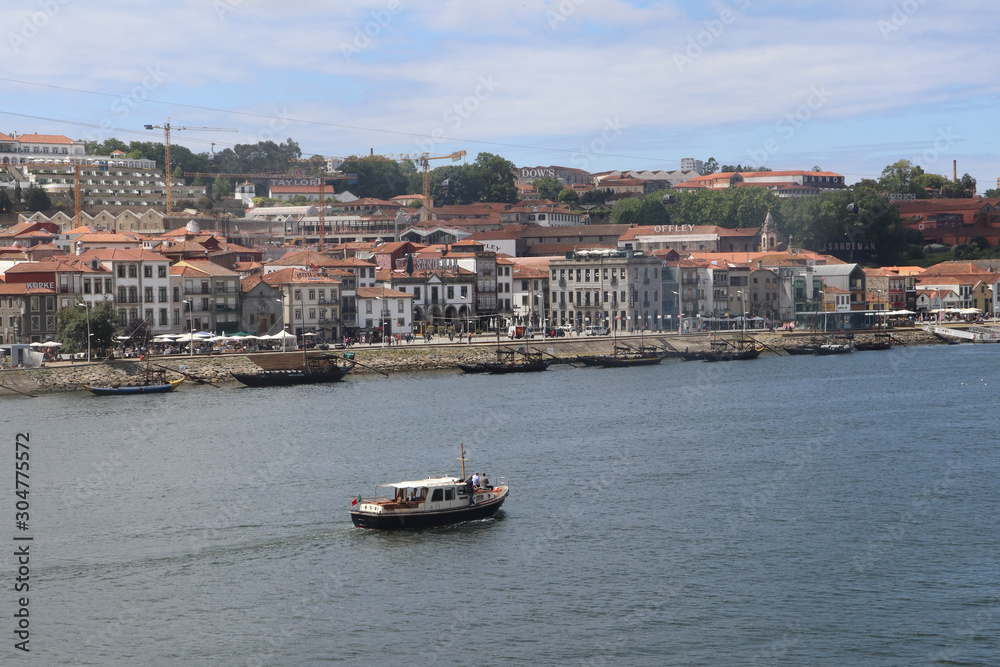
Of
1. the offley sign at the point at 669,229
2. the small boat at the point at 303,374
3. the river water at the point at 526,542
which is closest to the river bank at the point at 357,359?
the small boat at the point at 303,374

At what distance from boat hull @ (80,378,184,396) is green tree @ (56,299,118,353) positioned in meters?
6.18

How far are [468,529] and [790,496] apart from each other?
458 inches

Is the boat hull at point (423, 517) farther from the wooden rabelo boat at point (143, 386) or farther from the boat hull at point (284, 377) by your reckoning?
the boat hull at point (284, 377)

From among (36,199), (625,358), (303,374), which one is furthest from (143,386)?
(36,199)

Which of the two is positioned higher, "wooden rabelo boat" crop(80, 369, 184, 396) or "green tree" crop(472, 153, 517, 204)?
"green tree" crop(472, 153, 517, 204)

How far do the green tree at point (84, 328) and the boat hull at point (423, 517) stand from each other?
162 feet

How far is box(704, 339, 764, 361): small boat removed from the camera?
101 m

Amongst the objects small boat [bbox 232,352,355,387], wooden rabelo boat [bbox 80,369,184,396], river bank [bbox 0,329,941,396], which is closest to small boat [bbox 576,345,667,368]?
river bank [bbox 0,329,941,396]

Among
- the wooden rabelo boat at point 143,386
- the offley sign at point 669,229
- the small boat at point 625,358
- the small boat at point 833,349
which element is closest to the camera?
the wooden rabelo boat at point 143,386

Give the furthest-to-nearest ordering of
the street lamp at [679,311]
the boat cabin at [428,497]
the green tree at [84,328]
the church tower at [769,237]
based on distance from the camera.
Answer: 1. the church tower at [769,237]
2. the street lamp at [679,311]
3. the green tree at [84,328]
4. the boat cabin at [428,497]

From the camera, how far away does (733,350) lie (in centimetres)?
10519

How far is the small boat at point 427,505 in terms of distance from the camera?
36375 millimetres

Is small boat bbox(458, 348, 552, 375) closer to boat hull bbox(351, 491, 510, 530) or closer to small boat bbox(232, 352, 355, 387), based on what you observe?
small boat bbox(232, 352, 355, 387)

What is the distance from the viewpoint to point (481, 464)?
4700cm
